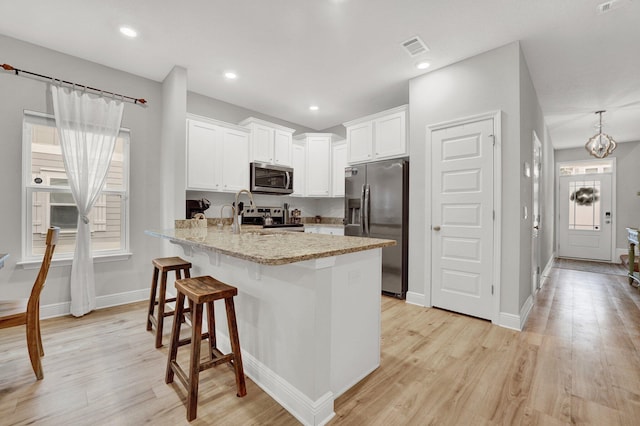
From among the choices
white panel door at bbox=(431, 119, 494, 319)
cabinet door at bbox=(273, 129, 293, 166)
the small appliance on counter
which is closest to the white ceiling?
cabinet door at bbox=(273, 129, 293, 166)

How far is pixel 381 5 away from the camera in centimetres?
226

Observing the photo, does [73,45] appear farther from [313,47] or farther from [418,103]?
[418,103]

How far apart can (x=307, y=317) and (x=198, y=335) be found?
0.63 m

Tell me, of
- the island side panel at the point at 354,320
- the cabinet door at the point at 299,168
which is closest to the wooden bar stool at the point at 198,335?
the island side panel at the point at 354,320

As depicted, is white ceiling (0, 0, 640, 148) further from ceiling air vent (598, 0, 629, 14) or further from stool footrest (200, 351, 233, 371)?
stool footrest (200, 351, 233, 371)

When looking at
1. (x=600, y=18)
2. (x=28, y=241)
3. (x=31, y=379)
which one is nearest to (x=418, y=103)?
(x=600, y=18)

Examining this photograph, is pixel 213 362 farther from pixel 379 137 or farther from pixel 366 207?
pixel 379 137

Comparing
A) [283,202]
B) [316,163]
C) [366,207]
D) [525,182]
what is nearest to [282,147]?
[316,163]

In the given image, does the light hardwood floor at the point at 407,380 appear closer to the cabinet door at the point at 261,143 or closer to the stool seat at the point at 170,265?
the stool seat at the point at 170,265

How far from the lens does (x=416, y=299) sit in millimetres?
3375

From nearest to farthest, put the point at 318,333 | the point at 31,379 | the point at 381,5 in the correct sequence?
the point at 318,333
the point at 31,379
the point at 381,5

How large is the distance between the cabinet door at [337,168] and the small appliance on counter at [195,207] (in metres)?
2.18

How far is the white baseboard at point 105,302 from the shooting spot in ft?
9.56

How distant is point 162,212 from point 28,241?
1.21m
